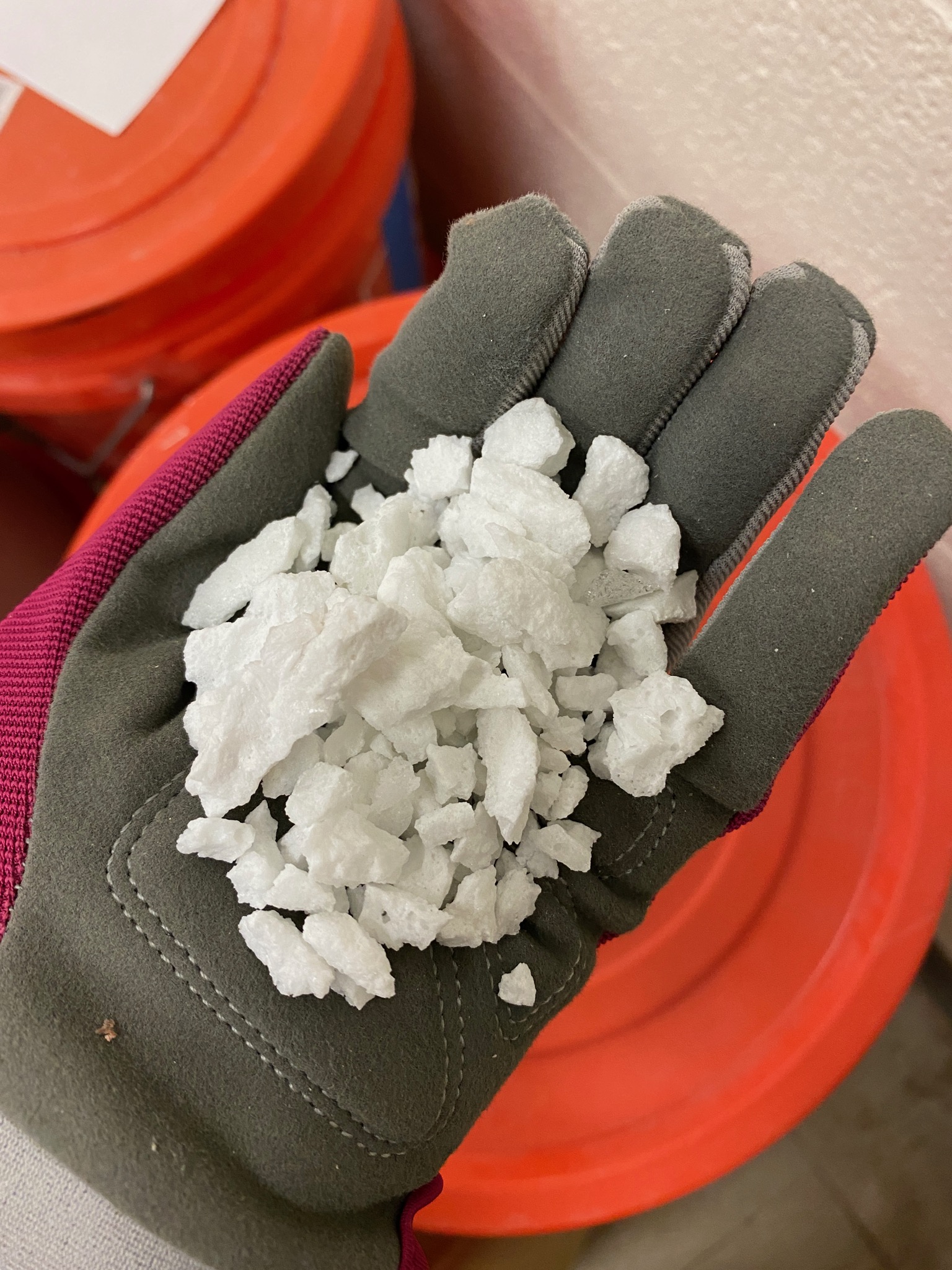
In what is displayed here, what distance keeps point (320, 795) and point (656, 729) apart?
6.4 inches

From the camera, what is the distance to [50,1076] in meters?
0.36

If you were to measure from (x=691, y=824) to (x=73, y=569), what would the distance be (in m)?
0.36

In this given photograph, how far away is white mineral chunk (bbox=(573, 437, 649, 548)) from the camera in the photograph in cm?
46

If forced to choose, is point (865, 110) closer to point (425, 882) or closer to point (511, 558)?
point (511, 558)

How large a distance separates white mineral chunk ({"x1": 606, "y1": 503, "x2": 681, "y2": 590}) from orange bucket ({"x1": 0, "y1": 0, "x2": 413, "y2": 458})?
1.13 ft

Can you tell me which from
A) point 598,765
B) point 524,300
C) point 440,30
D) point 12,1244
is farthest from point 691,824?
point 440,30

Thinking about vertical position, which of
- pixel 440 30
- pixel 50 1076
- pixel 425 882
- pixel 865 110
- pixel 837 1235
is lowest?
pixel 837 1235

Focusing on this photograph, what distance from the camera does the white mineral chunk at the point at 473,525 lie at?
445 mm

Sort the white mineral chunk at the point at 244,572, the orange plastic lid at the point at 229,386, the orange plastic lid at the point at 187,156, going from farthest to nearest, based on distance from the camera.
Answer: the orange plastic lid at the point at 229,386 < the orange plastic lid at the point at 187,156 < the white mineral chunk at the point at 244,572

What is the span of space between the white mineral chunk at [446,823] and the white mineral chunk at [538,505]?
5.5 inches

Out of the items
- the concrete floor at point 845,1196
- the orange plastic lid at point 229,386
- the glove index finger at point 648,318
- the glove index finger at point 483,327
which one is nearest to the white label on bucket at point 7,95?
the orange plastic lid at point 229,386

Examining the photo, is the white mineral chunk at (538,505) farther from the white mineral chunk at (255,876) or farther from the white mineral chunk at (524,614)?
the white mineral chunk at (255,876)

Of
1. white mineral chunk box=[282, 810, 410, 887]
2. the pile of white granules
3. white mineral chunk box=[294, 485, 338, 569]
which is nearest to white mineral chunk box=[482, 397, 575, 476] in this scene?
the pile of white granules

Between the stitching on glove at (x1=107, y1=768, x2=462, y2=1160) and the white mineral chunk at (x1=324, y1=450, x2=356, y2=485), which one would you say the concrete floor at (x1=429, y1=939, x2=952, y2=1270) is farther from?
the white mineral chunk at (x1=324, y1=450, x2=356, y2=485)
